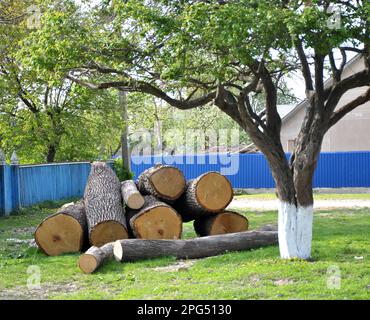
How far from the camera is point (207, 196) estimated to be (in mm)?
12477

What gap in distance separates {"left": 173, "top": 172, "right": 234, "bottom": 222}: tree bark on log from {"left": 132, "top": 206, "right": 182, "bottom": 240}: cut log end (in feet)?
2.36

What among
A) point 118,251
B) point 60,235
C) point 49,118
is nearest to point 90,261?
point 118,251

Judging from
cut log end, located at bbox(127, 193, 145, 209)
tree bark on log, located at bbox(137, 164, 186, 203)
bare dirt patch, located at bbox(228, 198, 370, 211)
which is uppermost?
tree bark on log, located at bbox(137, 164, 186, 203)

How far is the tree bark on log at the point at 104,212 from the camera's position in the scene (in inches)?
454

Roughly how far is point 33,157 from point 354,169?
1477 centimetres

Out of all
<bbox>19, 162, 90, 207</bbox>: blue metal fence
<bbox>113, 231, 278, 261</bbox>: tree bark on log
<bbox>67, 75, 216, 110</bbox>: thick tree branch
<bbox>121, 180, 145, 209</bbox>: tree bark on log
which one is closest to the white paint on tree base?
<bbox>113, 231, 278, 261</bbox>: tree bark on log

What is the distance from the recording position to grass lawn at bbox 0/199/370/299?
7668 millimetres

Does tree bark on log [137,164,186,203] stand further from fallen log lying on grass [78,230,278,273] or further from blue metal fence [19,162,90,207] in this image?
blue metal fence [19,162,90,207]

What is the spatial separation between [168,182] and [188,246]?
2.47 metres

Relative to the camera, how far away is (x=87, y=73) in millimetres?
11648

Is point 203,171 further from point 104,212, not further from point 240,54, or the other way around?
point 240,54

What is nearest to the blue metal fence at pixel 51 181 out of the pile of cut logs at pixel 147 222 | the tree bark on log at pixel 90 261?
the pile of cut logs at pixel 147 222
